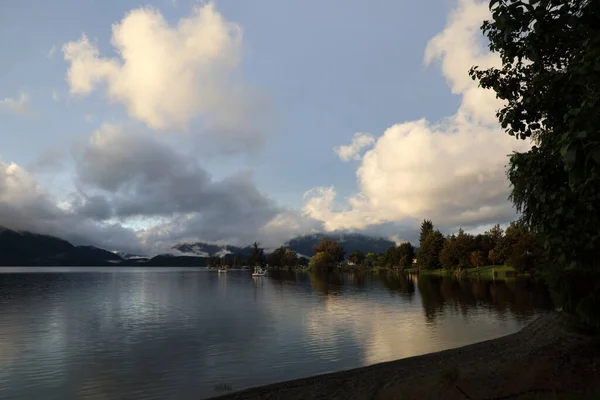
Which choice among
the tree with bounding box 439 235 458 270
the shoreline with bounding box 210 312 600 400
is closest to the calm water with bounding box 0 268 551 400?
the shoreline with bounding box 210 312 600 400

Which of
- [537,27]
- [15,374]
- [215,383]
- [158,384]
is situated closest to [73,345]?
[15,374]

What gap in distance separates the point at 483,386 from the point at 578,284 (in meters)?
5.23

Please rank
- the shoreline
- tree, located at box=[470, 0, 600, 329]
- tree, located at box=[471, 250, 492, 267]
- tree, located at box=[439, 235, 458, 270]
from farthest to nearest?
tree, located at box=[439, 235, 458, 270] < tree, located at box=[471, 250, 492, 267] < the shoreline < tree, located at box=[470, 0, 600, 329]

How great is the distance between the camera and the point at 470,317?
53344 mm

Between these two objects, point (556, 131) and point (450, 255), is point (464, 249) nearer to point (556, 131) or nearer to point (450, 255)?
point (450, 255)

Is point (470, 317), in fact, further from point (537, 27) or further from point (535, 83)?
point (537, 27)

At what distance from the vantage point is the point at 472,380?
642 inches

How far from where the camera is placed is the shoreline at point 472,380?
14.6 m

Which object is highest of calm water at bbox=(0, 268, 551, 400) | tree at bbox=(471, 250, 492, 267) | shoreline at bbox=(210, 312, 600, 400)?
tree at bbox=(471, 250, 492, 267)

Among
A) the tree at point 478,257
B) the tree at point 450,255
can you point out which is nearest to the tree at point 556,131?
the tree at point 478,257

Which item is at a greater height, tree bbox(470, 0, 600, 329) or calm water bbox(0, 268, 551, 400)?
tree bbox(470, 0, 600, 329)

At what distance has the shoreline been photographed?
47.9ft

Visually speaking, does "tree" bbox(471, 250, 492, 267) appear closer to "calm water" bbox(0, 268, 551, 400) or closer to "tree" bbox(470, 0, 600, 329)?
"calm water" bbox(0, 268, 551, 400)

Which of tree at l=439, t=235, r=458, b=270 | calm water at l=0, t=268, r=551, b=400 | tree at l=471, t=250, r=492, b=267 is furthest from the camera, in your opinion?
tree at l=439, t=235, r=458, b=270
